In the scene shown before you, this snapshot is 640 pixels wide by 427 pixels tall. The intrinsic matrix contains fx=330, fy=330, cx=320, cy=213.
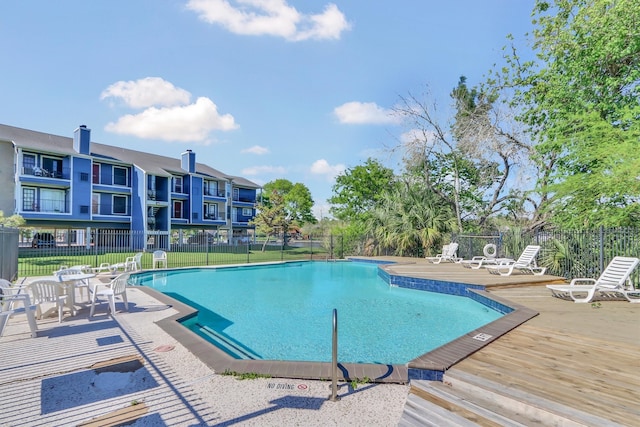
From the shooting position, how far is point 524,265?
1017cm

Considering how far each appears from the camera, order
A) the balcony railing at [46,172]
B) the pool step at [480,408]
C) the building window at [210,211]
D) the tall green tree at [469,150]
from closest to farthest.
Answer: the pool step at [480,408] → the tall green tree at [469,150] → the balcony railing at [46,172] → the building window at [210,211]

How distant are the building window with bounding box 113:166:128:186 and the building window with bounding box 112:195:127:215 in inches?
47.2

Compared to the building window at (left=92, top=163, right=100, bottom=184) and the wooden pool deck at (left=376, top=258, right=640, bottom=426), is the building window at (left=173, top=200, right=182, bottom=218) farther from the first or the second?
the wooden pool deck at (left=376, top=258, right=640, bottom=426)

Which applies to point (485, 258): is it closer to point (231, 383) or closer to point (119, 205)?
point (231, 383)

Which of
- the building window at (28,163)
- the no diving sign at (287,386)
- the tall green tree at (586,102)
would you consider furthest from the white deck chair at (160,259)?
the tall green tree at (586,102)

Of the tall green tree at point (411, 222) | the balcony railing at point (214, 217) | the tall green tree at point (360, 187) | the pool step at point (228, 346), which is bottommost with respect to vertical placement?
the pool step at point (228, 346)

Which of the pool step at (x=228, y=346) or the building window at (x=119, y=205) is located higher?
the building window at (x=119, y=205)

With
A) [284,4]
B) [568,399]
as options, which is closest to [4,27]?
[284,4]

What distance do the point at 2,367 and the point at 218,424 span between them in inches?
128

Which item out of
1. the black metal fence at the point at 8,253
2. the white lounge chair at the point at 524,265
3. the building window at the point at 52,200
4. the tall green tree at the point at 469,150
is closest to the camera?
the black metal fence at the point at 8,253

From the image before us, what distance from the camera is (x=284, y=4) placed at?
1148 centimetres

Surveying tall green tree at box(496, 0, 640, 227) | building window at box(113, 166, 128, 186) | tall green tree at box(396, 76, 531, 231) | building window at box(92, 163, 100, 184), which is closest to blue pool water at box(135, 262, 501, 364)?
tall green tree at box(496, 0, 640, 227)

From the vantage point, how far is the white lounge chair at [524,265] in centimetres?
1016

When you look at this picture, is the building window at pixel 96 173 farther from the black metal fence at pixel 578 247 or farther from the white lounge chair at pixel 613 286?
the white lounge chair at pixel 613 286
